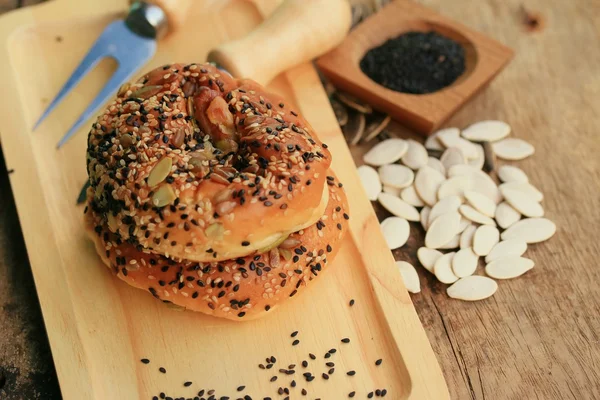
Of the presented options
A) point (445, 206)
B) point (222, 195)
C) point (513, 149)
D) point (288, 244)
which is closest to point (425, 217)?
point (445, 206)

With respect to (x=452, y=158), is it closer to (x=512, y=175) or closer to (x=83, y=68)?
(x=512, y=175)

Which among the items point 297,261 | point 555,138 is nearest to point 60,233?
point 297,261

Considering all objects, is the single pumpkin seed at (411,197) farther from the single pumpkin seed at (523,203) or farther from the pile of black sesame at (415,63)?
the pile of black sesame at (415,63)

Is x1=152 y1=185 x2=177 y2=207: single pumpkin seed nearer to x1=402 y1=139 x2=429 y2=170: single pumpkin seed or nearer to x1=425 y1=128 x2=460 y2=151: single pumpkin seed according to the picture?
x1=402 y1=139 x2=429 y2=170: single pumpkin seed

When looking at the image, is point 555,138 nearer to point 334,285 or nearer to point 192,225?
point 334,285

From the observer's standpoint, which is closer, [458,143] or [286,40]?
[286,40]

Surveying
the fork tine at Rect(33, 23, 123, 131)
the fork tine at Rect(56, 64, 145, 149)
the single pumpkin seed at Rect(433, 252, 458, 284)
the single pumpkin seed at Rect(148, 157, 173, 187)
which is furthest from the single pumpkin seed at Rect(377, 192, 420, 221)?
the fork tine at Rect(33, 23, 123, 131)

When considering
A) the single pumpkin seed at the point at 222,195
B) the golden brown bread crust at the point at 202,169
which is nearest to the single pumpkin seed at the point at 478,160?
the golden brown bread crust at the point at 202,169
